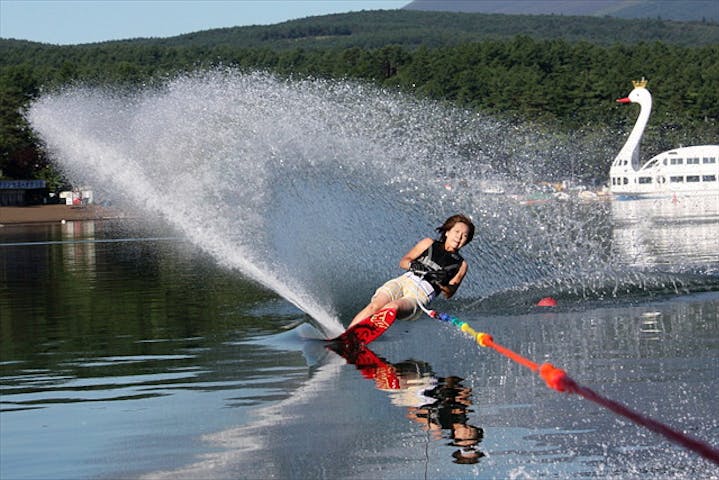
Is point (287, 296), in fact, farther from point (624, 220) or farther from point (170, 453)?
point (624, 220)

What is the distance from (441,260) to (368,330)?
3.25 ft

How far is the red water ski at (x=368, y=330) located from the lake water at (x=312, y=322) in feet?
0.87

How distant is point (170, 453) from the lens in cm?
805

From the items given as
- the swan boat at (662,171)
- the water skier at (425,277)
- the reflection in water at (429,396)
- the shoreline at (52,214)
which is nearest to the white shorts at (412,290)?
the water skier at (425,277)

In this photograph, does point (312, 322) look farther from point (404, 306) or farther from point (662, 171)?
point (662, 171)

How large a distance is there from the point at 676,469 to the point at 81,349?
25.0 ft

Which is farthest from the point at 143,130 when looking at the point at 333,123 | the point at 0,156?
the point at 0,156

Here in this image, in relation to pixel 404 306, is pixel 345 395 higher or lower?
lower

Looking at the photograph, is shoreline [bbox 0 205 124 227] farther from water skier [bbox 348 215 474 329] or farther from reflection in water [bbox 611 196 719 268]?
water skier [bbox 348 215 474 329]

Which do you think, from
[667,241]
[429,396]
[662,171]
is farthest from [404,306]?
[662,171]

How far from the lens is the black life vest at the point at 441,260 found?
40.5 ft

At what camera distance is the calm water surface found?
7660mm

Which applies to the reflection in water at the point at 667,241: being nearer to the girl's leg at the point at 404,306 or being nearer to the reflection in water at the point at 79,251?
the girl's leg at the point at 404,306

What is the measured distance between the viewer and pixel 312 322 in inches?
577
